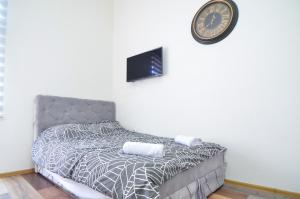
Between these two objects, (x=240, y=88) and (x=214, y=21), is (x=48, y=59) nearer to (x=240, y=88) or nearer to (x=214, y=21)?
(x=214, y=21)

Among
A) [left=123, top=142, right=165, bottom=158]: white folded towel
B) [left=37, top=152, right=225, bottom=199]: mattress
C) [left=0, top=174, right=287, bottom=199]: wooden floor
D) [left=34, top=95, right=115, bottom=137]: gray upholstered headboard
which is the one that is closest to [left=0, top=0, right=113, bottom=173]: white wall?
[left=34, top=95, right=115, bottom=137]: gray upholstered headboard

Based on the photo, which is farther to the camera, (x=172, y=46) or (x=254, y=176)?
(x=172, y=46)

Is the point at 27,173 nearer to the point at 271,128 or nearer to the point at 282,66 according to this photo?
the point at 271,128

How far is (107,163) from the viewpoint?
4.42 ft

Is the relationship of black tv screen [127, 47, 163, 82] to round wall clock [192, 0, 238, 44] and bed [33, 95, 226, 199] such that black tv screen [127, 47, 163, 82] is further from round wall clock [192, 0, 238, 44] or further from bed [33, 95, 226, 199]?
bed [33, 95, 226, 199]

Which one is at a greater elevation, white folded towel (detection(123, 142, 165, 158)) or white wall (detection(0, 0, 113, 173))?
white wall (detection(0, 0, 113, 173))

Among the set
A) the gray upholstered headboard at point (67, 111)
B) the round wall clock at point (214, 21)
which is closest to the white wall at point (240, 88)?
the round wall clock at point (214, 21)

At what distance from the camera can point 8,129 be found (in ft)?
8.09

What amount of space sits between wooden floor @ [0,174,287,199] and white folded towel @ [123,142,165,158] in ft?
2.85

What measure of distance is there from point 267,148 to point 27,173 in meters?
3.04

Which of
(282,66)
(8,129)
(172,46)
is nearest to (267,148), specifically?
(282,66)

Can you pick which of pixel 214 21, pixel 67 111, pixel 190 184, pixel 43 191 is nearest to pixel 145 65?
pixel 214 21

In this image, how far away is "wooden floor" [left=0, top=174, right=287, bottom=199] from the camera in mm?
1862

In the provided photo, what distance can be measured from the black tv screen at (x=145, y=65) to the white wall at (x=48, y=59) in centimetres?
63
